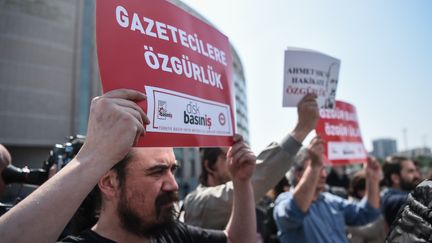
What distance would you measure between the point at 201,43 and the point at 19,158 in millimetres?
31666

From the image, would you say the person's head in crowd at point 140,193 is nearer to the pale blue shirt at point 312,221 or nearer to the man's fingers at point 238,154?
the man's fingers at point 238,154

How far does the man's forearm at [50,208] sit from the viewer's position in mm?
839

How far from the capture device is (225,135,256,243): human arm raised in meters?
1.84

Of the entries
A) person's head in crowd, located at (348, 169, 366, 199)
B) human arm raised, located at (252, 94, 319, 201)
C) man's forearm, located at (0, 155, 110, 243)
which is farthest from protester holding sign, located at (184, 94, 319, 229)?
person's head in crowd, located at (348, 169, 366, 199)

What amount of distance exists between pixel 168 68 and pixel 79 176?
701mm

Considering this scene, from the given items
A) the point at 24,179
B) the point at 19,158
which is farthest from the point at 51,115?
the point at 24,179

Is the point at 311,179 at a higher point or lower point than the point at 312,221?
higher

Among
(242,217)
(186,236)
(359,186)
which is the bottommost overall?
(359,186)

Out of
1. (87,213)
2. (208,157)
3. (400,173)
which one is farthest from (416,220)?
(400,173)

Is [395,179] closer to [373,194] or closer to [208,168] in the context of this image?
[373,194]

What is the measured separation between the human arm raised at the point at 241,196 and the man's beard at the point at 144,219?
1.31 ft

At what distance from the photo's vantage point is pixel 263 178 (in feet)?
7.18

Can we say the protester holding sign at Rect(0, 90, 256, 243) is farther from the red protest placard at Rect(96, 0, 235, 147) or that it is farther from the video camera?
the video camera

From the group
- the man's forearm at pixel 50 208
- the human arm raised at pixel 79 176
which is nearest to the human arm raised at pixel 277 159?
the human arm raised at pixel 79 176
